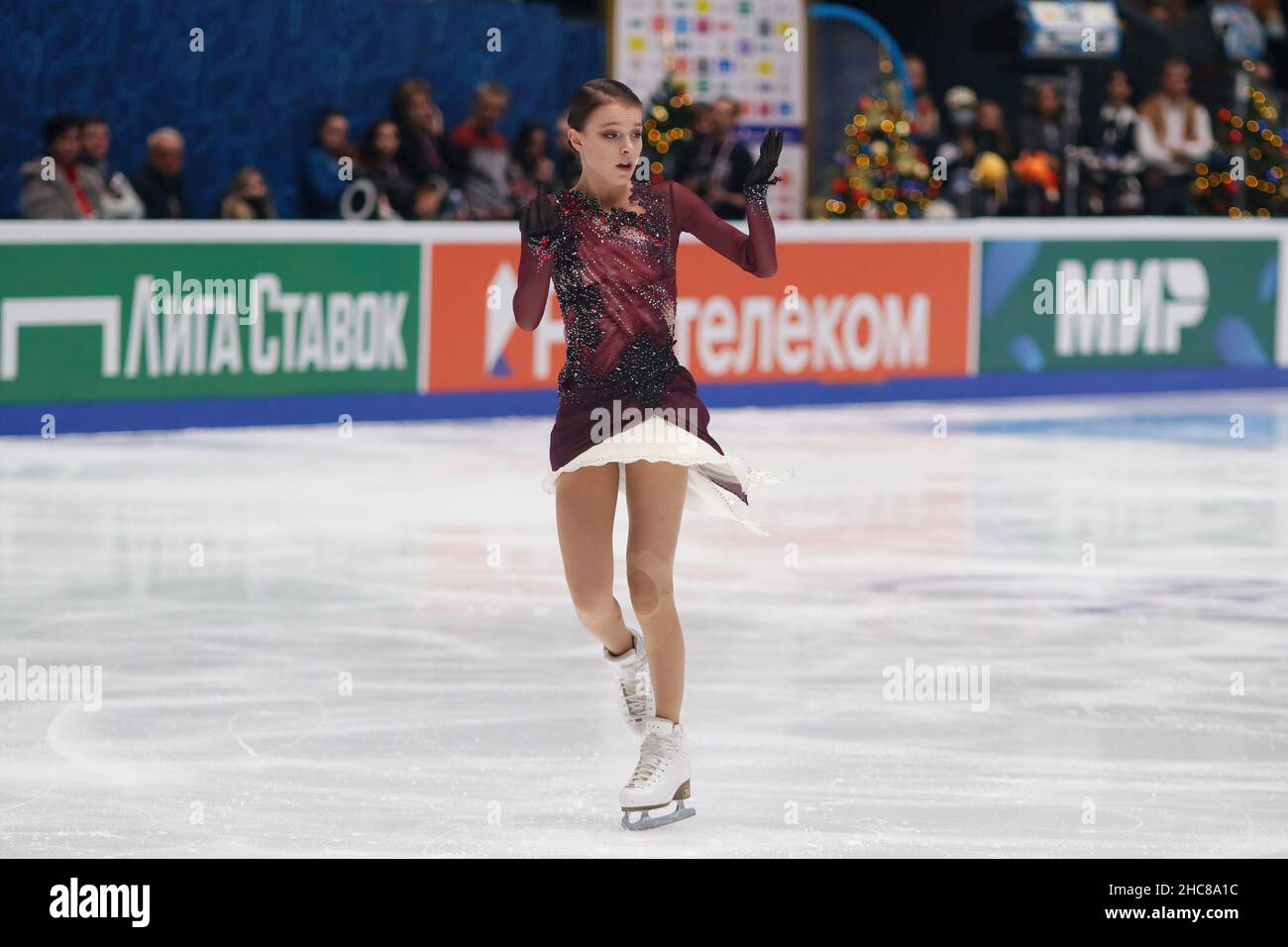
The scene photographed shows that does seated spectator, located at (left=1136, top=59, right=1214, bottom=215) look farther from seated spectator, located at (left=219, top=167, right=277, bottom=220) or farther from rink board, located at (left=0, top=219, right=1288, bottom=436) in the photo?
seated spectator, located at (left=219, top=167, right=277, bottom=220)

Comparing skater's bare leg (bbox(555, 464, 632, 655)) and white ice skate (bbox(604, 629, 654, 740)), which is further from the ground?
skater's bare leg (bbox(555, 464, 632, 655))

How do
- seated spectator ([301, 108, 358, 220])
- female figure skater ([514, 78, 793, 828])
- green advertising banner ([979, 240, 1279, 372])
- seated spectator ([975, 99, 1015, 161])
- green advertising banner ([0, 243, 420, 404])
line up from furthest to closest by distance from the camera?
seated spectator ([975, 99, 1015, 161])
green advertising banner ([979, 240, 1279, 372])
seated spectator ([301, 108, 358, 220])
green advertising banner ([0, 243, 420, 404])
female figure skater ([514, 78, 793, 828])

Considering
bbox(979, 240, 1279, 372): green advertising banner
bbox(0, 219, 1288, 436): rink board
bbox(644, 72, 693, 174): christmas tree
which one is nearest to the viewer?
bbox(0, 219, 1288, 436): rink board

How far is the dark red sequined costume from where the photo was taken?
16.5 feet

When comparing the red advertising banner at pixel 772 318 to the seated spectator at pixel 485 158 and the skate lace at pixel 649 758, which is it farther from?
the skate lace at pixel 649 758

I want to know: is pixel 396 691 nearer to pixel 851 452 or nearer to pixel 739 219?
pixel 851 452

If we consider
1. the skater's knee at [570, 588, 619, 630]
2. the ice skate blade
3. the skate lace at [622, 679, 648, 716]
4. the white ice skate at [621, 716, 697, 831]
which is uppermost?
the skater's knee at [570, 588, 619, 630]

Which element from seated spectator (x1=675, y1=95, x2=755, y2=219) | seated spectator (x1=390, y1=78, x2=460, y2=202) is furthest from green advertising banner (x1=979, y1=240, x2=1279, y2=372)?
seated spectator (x1=390, y1=78, x2=460, y2=202)

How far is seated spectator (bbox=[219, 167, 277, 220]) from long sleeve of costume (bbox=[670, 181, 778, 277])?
25.6 ft

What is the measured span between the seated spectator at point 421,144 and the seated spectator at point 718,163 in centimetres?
150

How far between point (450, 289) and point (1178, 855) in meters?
8.29

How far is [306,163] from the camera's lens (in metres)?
→ 13.3

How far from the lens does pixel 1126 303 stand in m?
14.9

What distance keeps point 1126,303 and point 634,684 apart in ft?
33.2
